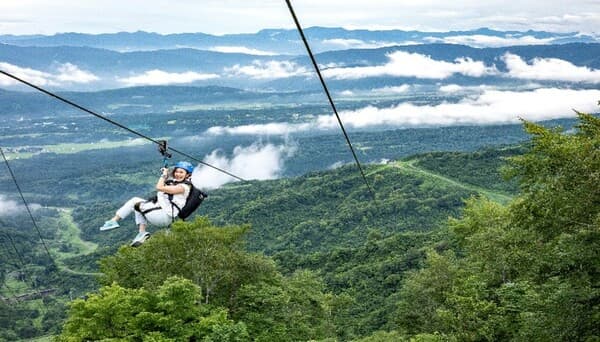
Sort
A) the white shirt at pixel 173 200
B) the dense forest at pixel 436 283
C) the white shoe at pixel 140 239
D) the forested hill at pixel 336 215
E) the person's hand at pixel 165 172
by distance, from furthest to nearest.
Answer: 1. the forested hill at pixel 336 215
2. the dense forest at pixel 436 283
3. the white shoe at pixel 140 239
4. the person's hand at pixel 165 172
5. the white shirt at pixel 173 200

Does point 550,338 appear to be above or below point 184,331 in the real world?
above

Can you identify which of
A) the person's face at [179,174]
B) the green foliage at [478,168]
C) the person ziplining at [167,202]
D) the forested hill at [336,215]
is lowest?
the forested hill at [336,215]

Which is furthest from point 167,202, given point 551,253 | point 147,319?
point 147,319

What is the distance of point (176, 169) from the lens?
10375mm

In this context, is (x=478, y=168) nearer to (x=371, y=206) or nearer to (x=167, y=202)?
(x=371, y=206)

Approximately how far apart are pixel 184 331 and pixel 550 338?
13.2m

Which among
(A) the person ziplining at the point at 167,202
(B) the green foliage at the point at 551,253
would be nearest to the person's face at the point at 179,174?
(A) the person ziplining at the point at 167,202

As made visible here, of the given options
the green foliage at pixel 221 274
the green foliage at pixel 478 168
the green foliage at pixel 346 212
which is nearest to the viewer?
the green foliage at pixel 221 274

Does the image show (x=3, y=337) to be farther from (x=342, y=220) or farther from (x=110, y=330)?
Result: (x=110, y=330)

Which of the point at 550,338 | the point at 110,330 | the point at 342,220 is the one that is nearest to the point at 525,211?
the point at 550,338

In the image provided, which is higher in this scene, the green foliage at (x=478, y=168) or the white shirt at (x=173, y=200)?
the white shirt at (x=173, y=200)

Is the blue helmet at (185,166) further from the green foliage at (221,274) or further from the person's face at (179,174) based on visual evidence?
the green foliage at (221,274)

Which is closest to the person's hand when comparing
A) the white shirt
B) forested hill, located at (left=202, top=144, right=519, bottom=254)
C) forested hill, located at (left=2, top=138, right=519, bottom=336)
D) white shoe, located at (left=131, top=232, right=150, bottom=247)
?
the white shirt

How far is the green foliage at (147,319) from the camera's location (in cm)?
2048
